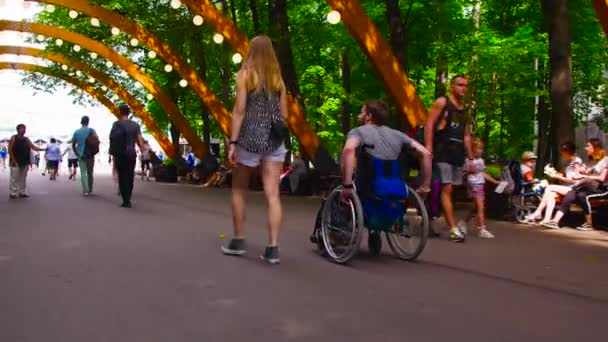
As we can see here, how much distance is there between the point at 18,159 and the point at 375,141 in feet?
36.5

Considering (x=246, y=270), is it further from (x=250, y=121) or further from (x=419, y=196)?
(x=419, y=196)

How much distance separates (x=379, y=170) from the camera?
6.59 m

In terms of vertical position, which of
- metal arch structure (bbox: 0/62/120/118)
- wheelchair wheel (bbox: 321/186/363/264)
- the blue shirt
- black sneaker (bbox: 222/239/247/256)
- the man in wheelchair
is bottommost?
black sneaker (bbox: 222/239/247/256)

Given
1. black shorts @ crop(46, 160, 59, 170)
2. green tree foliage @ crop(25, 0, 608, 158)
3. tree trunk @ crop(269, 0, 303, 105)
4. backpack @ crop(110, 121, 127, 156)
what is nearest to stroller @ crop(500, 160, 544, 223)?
green tree foliage @ crop(25, 0, 608, 158)

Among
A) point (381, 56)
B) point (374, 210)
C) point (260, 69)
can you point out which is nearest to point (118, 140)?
point (381, 56)

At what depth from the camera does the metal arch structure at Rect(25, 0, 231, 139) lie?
2598 centimetres

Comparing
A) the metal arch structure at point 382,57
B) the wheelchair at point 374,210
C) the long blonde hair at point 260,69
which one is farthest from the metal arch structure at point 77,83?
the wheelchair at point 374,210

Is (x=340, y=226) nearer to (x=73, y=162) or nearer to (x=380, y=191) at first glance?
(x=380, y=191)

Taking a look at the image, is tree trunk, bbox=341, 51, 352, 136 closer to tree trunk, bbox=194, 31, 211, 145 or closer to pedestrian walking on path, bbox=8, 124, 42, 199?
tree trunk, bbox=194, 31, 211, 145

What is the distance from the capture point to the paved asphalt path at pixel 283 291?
4.12 metres

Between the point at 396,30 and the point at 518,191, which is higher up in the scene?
the point at 396,30

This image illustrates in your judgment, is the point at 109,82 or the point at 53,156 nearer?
the point at 53,156

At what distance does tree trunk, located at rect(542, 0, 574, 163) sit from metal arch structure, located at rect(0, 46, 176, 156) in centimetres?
2597

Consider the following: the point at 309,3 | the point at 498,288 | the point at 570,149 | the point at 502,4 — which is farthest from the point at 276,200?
the point at 502,4
